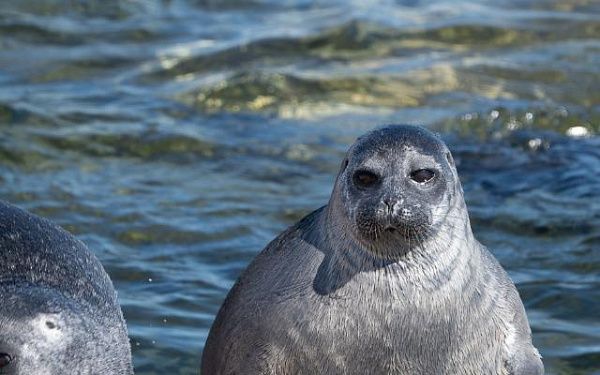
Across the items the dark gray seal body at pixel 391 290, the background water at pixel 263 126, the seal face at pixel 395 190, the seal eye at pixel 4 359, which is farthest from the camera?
the background water at pixel 263 126

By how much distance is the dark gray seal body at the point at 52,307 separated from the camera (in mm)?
6199

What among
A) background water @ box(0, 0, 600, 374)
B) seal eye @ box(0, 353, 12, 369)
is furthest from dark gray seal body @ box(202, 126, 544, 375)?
background water @ box(0, 0, 600, 374)

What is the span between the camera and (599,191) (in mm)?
10273

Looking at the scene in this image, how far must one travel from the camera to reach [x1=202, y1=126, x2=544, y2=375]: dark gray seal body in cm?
630

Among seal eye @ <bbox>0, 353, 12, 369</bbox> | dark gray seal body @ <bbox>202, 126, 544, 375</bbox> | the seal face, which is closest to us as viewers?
seal eye @ <bbox>0, 353, 12, 369</bbox>

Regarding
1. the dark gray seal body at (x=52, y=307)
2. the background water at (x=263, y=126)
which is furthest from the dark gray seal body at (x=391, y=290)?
the background water at (x=263, y=126)

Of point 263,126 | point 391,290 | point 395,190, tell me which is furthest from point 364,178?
point 263,126

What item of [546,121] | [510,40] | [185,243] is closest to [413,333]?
[185,243]

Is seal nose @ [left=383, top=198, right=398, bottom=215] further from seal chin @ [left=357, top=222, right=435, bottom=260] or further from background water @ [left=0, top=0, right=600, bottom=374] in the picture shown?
background water @ [left=0, top=0, right=600, bottom=374]

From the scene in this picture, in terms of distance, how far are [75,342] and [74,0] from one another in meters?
8.50

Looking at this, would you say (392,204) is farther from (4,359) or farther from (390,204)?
(4,359)

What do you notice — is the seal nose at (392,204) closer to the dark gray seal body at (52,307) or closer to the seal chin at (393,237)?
the seal chin at (393,237)

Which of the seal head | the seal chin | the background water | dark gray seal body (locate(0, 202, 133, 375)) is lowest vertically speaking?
the background water

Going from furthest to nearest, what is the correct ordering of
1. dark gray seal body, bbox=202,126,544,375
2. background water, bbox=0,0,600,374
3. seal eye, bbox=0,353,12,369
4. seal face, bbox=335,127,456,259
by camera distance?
background water, bbox=0,0,600,374, dark gray seal body, bbox=202,126,544,375, seal face, bbox=335,127,456,259, seal eye, bbox=0,353,12,369
